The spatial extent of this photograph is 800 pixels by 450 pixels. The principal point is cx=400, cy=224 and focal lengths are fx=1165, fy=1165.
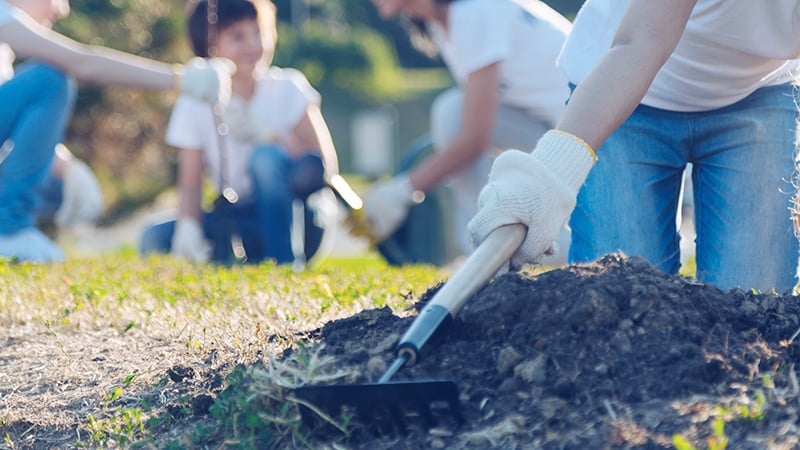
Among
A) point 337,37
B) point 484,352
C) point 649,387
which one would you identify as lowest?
point 337,37

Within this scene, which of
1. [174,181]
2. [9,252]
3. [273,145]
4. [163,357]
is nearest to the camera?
[163,357]

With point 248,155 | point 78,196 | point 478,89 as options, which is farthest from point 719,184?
point 78,196

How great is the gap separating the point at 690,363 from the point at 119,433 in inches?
48.9

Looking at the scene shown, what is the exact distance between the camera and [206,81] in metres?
6.33

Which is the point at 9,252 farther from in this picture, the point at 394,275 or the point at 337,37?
the point at 337,37

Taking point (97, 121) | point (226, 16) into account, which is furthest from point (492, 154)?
point (97, 121)

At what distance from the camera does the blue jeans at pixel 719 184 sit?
356 cm

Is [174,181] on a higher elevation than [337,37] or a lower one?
higher

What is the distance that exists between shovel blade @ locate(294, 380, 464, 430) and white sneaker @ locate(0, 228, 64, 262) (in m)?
3.70

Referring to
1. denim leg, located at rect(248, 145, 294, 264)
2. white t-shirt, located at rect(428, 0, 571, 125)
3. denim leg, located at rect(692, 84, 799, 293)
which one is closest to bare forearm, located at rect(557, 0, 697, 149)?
denim leg, located at rect(692, 84, 799, 293)

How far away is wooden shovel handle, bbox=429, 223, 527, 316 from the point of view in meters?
2.54

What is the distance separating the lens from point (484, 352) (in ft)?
8.13

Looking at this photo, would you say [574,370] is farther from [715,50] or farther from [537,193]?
[715,50]

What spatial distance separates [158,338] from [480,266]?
1261 millimetres
